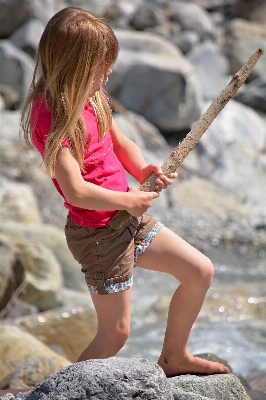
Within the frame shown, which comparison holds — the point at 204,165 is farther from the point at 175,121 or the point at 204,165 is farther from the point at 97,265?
the point at 97,265

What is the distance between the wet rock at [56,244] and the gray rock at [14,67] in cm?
530

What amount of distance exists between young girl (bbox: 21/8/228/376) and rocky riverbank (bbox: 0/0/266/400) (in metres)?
1.02

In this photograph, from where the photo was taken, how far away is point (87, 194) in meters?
2.76

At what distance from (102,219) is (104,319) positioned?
416 millimetres

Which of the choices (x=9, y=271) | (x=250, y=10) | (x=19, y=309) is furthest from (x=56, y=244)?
(x=250, y=10)

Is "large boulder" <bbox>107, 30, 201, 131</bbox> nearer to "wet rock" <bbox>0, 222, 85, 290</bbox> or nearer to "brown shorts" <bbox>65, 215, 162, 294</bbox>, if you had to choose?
"wet rock" <bbox>0, 222, 85, 290</bbox>

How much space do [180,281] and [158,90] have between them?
957 centimetres

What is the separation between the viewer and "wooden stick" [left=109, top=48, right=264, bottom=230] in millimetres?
2885

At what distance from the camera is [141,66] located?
12.4m

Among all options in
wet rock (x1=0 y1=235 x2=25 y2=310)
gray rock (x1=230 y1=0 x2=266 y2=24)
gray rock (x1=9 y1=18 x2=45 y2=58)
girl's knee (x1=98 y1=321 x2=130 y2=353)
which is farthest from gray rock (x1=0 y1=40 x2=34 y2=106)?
girl's knee (x1=98 y1=321 x2=130 y2=353)

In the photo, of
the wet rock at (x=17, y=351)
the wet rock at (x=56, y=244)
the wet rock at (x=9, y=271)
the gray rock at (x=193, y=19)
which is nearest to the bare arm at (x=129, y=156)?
the wet rock at (x=17, y=351)

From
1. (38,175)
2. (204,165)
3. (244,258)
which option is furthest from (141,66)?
(244,258)

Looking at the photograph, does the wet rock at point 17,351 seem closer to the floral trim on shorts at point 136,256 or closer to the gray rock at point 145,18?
the floral trim on shorts at point 136,256

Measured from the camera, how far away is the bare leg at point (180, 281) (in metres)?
3.01
